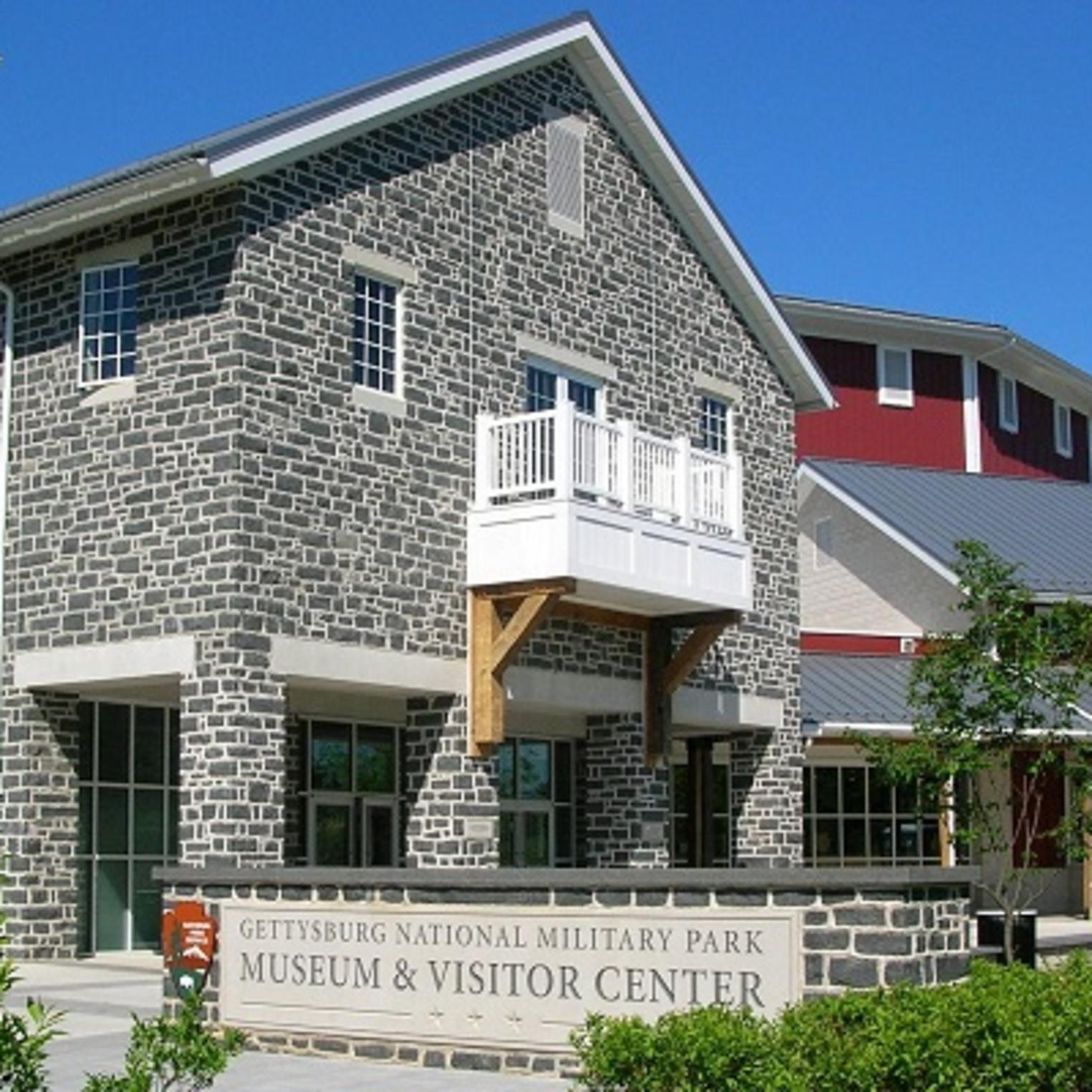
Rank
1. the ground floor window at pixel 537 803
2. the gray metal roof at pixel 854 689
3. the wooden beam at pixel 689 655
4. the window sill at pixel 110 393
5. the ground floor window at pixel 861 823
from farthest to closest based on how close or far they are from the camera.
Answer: the ground floor window at pixel 861 823
the gray metal roof at pixel 854 689
the ground floor window at pixel 537 803
the wooden beam at pixel 689 655
the window sill at pixel 110 393

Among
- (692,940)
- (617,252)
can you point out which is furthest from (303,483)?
(692,940)

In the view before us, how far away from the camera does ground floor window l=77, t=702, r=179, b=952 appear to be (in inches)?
917

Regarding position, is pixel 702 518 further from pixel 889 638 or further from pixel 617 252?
pixel 889 638

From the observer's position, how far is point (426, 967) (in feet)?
47.8

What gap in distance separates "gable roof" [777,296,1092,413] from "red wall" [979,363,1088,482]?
0.60 m

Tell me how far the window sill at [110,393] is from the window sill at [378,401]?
7.71ft

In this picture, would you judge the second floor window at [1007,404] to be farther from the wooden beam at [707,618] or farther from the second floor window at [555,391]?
the wooden beam at [707,618]

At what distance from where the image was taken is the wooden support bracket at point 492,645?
74.7 ft

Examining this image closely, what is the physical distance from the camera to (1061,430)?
163 ft

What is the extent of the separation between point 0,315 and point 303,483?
4.68m

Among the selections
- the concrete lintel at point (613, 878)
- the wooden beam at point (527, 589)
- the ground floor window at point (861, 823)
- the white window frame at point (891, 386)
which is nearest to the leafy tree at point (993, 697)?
the wooden beam at point (527, 589)

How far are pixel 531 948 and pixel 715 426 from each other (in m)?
15.8

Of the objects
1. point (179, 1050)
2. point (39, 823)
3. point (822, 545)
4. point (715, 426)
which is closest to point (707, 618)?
point (715, 426)

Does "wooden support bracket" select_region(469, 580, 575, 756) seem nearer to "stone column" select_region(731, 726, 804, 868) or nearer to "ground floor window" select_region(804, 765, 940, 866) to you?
"stone column" select_region(731, 726, 804, 868)
